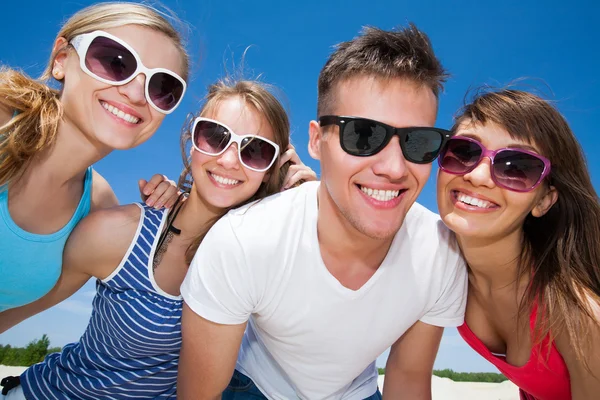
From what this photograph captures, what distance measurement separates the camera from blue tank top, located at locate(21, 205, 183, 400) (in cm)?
297

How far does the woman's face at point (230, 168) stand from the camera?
3.21 meters

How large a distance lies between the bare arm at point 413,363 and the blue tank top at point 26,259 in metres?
2.49

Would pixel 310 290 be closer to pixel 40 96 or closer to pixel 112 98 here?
pixel 112 98

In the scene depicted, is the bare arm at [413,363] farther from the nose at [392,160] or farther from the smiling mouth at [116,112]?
the smiling mouth at [116,112]

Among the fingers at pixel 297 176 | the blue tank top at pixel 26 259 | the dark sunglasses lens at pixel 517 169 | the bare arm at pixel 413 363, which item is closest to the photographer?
the dark sunglasses lens at pixel 517 169

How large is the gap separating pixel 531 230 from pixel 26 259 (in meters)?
3.59

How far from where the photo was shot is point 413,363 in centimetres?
315

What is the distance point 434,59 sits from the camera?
2.87m

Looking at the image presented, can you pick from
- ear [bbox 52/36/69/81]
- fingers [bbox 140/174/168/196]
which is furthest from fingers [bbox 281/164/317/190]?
ear [bbox 52/36/69/81]

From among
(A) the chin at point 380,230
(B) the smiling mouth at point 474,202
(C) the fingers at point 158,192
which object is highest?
(C) the fingers at point 158,192

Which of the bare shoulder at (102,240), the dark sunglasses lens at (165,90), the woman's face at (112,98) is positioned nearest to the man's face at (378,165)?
the dark sunglasses lens at (165,90)

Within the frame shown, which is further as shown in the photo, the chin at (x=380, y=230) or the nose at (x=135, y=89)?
the nose at (x=135, y=89)

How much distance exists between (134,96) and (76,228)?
1.04 m

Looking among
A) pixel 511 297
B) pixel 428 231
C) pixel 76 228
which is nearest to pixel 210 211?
pixel 76 228
